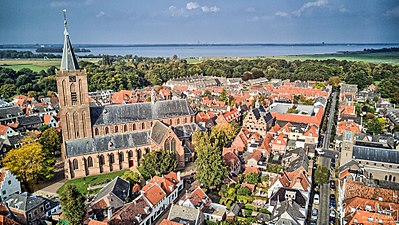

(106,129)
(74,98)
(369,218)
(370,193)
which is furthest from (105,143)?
(370,193)

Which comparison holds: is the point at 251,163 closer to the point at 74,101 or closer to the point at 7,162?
the point at 74,101

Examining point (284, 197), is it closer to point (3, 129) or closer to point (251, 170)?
point (251, 170)

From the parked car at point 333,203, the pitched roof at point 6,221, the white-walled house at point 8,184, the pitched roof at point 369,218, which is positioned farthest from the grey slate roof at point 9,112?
the pitched roof at point 369,218

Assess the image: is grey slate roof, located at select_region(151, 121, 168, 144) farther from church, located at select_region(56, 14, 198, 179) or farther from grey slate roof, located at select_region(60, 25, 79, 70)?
grey slate roof, located at select_region(60, 25, 79, 70)

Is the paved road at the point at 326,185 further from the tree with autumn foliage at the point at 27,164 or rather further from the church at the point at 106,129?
the tree with autumn foliage at the point at 27,164

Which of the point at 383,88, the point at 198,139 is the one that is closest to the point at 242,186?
the point at 198,139

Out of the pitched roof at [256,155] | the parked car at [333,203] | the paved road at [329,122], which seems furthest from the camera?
the paved road at [329,122]
